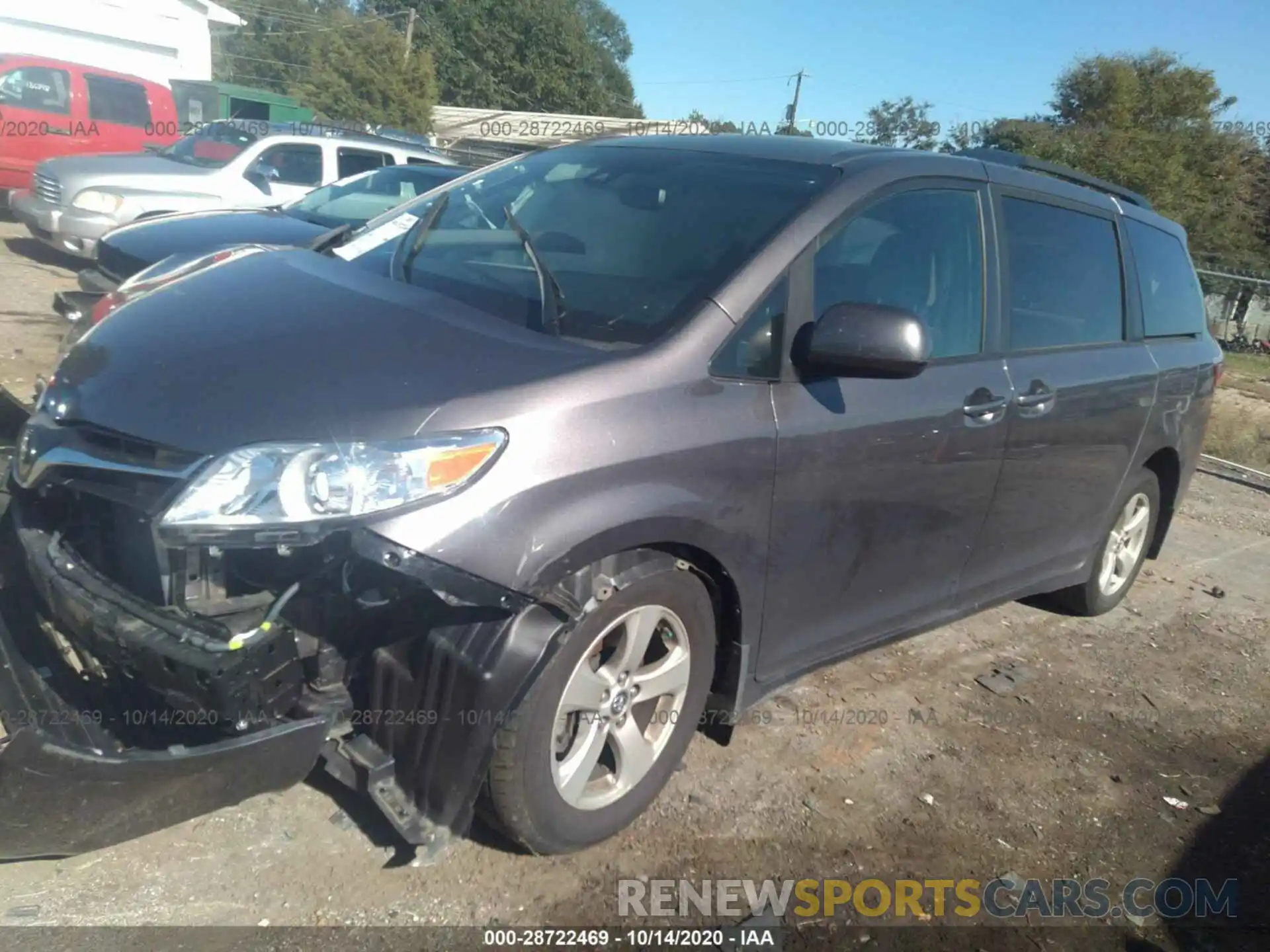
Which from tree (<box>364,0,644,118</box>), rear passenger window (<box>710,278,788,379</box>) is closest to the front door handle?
rear passenger window (<box>710,278,788,379</box>)

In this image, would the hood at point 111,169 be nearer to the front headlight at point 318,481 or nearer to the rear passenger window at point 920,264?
the rear passenger window at point 920,264

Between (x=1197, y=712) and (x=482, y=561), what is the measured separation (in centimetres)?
345

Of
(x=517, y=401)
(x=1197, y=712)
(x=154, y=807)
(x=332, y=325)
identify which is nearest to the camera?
(x=154, y=807)

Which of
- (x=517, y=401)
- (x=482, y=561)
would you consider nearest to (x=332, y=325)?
Answer: (x=517, y=401)

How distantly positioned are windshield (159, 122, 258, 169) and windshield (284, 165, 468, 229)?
209cm

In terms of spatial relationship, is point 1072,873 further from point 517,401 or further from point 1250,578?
point 1250,578

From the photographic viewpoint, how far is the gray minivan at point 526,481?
87.4 inches

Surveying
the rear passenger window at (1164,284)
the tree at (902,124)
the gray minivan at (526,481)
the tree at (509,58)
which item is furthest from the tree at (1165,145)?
the tree at (509,58)

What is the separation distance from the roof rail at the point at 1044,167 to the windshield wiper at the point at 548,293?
1788 millimetres

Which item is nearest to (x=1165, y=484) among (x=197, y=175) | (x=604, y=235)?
(x=604, y=235)

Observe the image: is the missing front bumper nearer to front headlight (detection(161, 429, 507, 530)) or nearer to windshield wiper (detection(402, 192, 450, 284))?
front headlight (detection(161, 429, 507, 530))

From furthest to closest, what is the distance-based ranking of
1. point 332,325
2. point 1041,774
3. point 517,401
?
point 1041,774 < point 332,325 < point 517,401

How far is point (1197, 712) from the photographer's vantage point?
430 cm

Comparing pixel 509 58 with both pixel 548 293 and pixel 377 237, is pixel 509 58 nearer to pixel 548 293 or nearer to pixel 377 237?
pixel 377 237
